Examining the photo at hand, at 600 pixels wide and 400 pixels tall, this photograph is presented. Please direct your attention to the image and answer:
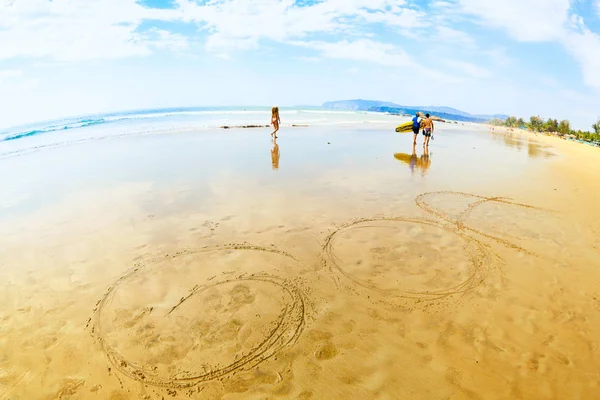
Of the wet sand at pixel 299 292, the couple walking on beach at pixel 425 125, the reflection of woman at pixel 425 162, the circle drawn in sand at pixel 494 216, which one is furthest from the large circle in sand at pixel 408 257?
the couple walking on beach at pixel 425 125

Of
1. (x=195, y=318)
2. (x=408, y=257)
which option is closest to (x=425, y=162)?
(x=408, y=257)

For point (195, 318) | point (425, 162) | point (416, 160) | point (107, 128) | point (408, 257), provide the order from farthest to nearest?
point (107, 128) < point (416, 160) < point (425, 162) < point (408, 257) < point (195, 318)

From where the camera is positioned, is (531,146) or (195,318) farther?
(531,146)

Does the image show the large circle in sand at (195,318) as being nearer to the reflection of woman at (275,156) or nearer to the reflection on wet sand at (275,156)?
the reflection on wet sand at (275,156)

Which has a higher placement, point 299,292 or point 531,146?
point 531,146

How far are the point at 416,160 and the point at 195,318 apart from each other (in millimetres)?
15192

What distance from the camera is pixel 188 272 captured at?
20.4 ft

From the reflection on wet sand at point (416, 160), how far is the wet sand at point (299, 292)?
356 cm

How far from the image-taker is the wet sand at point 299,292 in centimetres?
397

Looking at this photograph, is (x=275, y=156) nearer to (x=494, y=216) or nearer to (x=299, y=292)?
(x=494, y=216)

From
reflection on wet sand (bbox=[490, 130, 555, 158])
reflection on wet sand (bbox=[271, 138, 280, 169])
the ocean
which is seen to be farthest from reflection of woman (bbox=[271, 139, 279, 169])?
reflection on wet sand (bbox=[490, 130, 555, 158])

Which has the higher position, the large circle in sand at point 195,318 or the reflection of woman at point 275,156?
the reflection of woman at point 275,156

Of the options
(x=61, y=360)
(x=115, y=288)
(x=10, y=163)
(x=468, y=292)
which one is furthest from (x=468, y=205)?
(x=10, y=163)

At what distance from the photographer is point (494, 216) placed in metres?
9.05
